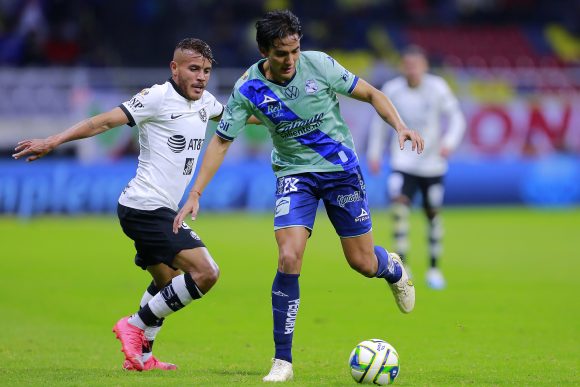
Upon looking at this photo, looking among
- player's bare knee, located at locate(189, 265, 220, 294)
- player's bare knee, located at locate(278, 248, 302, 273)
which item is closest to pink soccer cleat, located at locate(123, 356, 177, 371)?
player's bare knee, located at locate(189, 265, 220, 294)

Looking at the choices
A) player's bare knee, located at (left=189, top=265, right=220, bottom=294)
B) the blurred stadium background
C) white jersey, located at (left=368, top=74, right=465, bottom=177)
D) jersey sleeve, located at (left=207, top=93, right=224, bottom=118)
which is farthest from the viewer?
the blurred stadium background

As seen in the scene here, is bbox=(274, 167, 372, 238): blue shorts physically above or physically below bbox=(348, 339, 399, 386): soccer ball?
above

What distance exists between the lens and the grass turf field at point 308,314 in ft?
25.4

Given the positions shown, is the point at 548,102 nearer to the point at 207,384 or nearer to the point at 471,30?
the point at 471,30

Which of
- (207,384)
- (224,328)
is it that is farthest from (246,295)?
(207,384)

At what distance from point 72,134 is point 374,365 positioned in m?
2.63

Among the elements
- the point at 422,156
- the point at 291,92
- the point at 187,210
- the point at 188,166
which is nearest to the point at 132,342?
the point at 187,210

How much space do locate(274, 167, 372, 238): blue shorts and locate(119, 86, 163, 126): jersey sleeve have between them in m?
1.08

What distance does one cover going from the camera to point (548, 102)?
25.9 meters

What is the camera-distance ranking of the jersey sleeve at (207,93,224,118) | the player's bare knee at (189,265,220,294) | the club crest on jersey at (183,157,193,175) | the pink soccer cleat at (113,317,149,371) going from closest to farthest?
the player's bare knee at (189,265,220,294) < the pink soccer cleat at (113,317,149,371) < the club crest on jersey at (183,157,193,175) < the jersey sleeve at (207,93,224,118)

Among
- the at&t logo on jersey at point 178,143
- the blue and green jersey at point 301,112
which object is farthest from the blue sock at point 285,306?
the at&t logo on jersey at point 178,143

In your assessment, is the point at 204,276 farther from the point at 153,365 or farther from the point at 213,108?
the point at 213,108

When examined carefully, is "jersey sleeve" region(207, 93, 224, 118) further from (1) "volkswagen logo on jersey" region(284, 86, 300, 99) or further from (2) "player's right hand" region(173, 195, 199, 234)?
(2) "player's right hand" region(173, 195, 199, 234)

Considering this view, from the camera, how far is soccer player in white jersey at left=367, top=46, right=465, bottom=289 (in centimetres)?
1322
